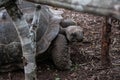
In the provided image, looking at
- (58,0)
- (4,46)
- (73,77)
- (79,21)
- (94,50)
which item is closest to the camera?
(58,0)

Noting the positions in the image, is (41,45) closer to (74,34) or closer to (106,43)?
(74,34)

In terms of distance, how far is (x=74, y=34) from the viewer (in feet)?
13.1

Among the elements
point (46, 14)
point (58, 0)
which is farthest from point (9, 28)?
point (58, 0)

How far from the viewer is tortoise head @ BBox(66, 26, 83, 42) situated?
3.93m

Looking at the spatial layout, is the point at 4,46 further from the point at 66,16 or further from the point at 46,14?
the point at 66,16

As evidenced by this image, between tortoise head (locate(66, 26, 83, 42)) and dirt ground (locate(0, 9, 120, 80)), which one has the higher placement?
tortoise head (locate(66, 26, 83, 42))

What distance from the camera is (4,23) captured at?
12.5 ft

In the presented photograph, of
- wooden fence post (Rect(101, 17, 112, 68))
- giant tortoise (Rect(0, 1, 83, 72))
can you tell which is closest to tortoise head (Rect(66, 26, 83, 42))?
giant tortoise (Rect(0, 1, 83, 72))

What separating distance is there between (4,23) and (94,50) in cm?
129

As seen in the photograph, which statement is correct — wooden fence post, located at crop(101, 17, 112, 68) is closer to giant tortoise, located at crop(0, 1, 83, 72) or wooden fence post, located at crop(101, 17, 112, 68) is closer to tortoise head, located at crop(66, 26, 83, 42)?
giant tortoise, located at crop(0, 1, 83, 72)

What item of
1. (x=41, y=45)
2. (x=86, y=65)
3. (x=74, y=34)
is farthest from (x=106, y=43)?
(x=41, y=45)

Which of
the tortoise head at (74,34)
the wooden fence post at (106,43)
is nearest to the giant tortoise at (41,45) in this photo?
the tortoise head at (74,34)

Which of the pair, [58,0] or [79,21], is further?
[79,21]

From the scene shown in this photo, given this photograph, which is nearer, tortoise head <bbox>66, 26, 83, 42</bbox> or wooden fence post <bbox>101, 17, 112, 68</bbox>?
wooden fence post <bbox>101, 17, 112, 68</bbox>
